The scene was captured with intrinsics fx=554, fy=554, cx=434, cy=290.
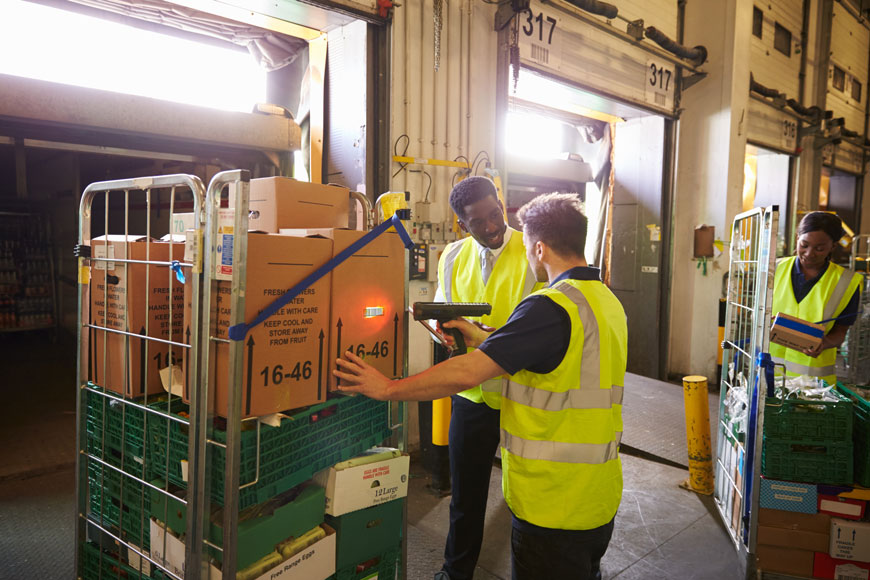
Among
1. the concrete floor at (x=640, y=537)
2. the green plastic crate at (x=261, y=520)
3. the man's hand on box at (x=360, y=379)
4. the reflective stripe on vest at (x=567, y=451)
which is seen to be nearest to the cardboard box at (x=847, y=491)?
the concrete floor at (x=640, y=537)

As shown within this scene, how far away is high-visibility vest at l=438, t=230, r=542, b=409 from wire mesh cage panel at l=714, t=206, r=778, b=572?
3.68ft

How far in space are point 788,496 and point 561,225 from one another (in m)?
1.99

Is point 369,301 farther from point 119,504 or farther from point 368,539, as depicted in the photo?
point 119,504

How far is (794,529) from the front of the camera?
8.77 ft

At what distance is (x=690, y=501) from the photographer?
363cm

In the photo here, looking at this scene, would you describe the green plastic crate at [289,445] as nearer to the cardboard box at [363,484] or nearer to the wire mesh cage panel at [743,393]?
the cardboard box at [363,484]

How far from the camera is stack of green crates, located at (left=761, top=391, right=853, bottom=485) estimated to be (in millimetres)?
2594

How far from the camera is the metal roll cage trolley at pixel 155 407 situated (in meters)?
1.60

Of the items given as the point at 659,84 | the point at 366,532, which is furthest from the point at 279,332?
the point at 659,84

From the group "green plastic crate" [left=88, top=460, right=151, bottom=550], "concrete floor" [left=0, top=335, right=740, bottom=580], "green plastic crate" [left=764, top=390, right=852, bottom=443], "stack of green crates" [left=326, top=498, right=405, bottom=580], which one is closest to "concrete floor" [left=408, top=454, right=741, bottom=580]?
"concrete floor" [left=0, top=335, right=740, bottom=580]

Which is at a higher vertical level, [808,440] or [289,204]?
[289,204]

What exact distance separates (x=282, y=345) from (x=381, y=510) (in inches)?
30.9

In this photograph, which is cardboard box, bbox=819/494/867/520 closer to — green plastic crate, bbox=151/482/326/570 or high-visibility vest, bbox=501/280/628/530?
high-visibility vest, bbox=501/280/628/530

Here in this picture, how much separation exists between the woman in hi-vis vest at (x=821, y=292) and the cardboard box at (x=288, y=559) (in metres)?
2.81
